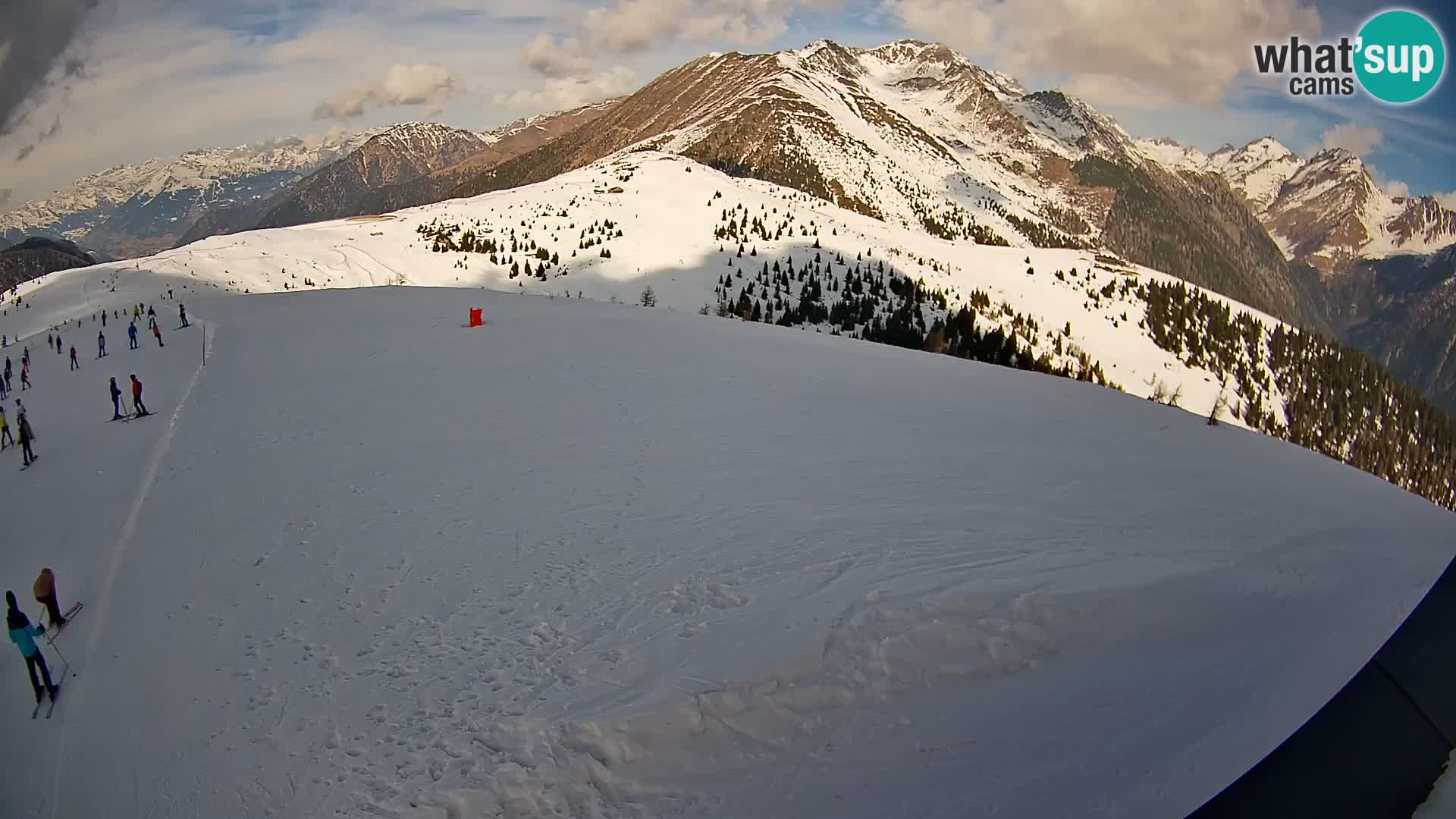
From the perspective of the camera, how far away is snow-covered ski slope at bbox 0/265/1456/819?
6195mm

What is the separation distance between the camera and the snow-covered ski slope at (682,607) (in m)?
6.20

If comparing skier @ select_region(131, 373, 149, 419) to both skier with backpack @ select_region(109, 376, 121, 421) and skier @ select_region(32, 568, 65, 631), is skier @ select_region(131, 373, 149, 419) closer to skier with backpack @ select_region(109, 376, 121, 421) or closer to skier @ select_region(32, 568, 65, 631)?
skier with backpack @ select_region(109, 376, 121, 421)

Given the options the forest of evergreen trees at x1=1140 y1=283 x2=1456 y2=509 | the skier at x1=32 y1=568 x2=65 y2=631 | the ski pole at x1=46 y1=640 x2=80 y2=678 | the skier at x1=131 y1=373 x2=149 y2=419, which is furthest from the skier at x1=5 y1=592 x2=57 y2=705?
the forest of evergreen trees at x1=1140 y1=283 x2=1456 y2=509

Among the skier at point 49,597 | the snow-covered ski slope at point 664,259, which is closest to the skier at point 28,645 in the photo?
the skier at point 49,597

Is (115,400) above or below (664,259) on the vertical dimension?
below

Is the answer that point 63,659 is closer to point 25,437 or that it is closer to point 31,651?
point 31,651

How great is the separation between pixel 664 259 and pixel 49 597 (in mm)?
43333

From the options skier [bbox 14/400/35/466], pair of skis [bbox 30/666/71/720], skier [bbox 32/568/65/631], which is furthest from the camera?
skier [bbox 14/400/35/466]

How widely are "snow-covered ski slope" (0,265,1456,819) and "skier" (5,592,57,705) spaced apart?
1.05 ft

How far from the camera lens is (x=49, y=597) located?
9.59m

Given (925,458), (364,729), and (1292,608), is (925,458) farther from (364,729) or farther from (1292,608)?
(364,729)

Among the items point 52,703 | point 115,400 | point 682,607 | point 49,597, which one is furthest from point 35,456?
point 682,607

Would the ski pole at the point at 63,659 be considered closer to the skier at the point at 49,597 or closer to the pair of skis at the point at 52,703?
the pair of skis at the point at 52,703

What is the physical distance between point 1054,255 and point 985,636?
268 ft
